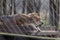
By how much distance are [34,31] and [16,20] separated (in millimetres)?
169

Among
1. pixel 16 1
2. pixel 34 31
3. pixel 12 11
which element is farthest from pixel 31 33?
pixel 16 1

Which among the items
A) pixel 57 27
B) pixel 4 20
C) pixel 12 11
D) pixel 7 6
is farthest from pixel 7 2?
pixel 57 27

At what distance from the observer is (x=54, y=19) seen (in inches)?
59.7

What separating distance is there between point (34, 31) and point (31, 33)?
29mm

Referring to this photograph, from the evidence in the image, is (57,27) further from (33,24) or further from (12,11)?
(12,11)

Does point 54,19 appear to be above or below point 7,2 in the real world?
below

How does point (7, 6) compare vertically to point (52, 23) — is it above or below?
above

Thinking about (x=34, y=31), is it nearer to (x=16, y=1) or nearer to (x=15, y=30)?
(x=15, y=30)

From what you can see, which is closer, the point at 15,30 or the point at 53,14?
the point at 15,30

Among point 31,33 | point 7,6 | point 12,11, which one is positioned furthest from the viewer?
point 7,6

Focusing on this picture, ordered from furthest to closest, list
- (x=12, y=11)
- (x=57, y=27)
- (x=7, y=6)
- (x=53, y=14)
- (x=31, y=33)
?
(x=7, y=6) → (x=12, y=11) → (x=53, y=14) → (x=57, y=27) → (x=31, y=33)

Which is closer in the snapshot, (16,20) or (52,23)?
(16,20)

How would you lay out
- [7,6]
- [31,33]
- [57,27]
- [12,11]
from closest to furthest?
[31,33]
[57,27]
[12,11]
[7,6]

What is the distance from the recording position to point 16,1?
1.75 meters
